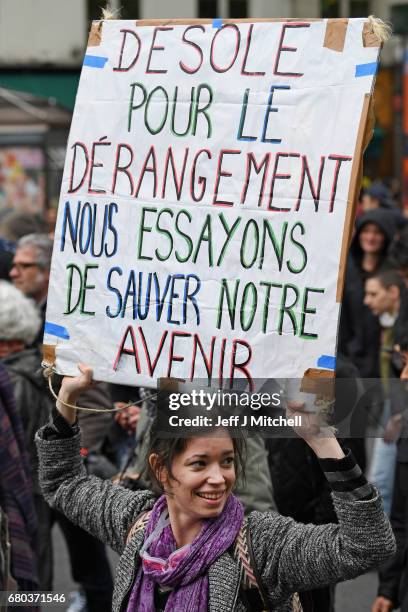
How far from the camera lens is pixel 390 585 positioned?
4.34 metres

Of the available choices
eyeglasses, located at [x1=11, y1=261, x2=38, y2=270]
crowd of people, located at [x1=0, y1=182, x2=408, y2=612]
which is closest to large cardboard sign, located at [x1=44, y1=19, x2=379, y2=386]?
crowd of people, located at [x1=0, y1=182, x2=408, y2=612]

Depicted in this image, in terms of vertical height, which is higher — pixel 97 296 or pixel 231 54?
pixel 231 54

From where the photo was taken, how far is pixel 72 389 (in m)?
3.01

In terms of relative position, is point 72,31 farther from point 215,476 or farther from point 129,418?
point 215,476

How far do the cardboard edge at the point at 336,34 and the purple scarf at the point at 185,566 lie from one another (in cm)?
119

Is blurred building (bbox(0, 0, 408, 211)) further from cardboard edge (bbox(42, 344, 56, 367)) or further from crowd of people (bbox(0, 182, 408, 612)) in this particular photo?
cardboard edge (bbox(42, 344, 56, 367))

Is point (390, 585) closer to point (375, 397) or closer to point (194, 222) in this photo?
point (375, 397)

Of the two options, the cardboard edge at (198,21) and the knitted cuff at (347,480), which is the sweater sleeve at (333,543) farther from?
the cardboard edge at (198,21)

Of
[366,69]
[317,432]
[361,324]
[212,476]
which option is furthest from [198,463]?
[361,324]

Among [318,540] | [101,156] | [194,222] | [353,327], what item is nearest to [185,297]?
[194,222]

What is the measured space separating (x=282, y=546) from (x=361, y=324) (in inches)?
183

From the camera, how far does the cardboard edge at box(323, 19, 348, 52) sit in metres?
2.96

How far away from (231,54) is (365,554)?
55.4 inches

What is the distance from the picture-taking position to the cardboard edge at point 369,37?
2.91m
